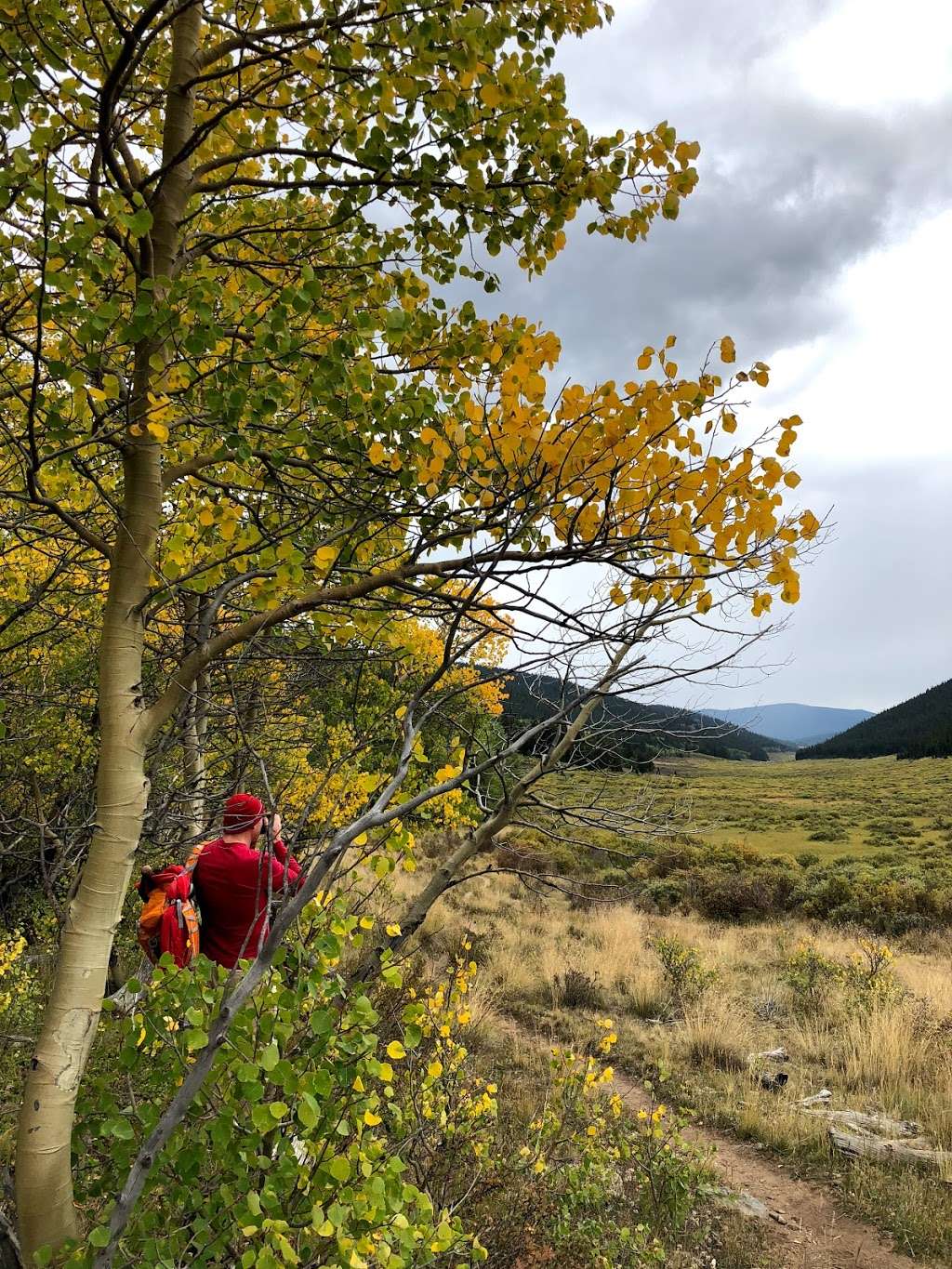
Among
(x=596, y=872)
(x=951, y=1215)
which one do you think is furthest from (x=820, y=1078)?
(x=596, y=872)

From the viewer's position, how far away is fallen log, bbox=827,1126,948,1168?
484 cm

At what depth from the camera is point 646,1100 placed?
6141 millimetres

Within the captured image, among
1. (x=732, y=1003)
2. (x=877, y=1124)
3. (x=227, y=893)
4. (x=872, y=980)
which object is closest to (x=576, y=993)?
(x=732, y=1003)

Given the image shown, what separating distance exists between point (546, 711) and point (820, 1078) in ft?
18.8

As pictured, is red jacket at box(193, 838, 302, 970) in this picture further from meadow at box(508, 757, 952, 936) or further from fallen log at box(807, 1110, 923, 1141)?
fallen log at box(807, 1110, 923, 1141)

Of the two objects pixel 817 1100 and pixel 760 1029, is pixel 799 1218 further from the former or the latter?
pixel 760 1029

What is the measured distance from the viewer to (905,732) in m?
94.6

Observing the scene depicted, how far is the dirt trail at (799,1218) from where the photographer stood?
4.04 metres

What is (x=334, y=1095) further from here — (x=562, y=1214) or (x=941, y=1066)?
(x=941, y=1066)

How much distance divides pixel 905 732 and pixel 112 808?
112 m

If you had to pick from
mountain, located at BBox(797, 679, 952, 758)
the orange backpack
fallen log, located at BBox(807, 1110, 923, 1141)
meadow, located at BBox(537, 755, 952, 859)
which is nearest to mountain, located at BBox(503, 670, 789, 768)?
meadow, located at BBox(537, 755, 952, 859)

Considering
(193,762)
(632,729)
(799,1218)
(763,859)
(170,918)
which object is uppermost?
(632,729)

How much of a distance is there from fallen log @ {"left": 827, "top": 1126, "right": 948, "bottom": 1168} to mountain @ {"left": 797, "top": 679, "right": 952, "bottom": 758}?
76572mm

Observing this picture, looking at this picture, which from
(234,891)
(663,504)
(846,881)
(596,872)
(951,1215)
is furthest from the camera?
(596,872)
